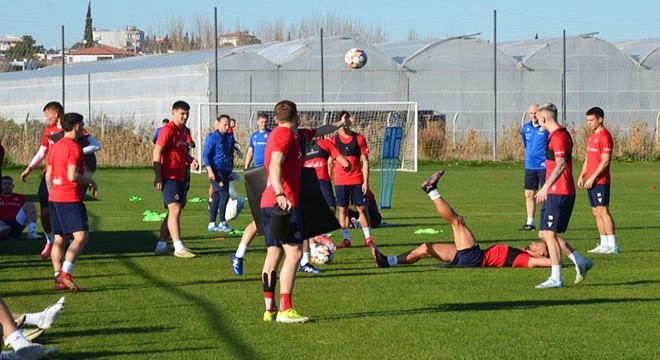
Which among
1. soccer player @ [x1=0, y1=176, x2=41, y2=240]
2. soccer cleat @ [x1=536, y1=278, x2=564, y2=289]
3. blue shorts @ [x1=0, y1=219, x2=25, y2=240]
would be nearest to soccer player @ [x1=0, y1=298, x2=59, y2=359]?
soccer cleat @ [x1=536, y1=278, x2=564, y2=289]

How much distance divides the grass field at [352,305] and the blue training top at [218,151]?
132cm

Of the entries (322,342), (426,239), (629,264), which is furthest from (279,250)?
(426,239)

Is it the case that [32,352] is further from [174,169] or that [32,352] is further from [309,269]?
[174,169]

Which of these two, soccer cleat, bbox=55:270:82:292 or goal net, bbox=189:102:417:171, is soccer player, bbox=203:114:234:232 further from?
goal net, bbox=189:102:417:171

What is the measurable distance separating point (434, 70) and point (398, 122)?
605cm

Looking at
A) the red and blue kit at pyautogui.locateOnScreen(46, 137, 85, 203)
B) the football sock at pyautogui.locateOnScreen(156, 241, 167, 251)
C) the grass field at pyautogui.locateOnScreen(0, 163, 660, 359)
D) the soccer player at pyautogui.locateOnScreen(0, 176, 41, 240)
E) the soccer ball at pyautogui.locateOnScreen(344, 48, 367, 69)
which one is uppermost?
the soccer ball at pyautogui.locateOnScreen(344, 48, 367, 69)

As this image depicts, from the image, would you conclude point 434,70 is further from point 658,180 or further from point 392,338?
point 392,338

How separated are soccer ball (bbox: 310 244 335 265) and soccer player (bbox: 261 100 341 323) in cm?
461

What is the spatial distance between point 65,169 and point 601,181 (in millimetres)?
7609

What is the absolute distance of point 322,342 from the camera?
9961mm

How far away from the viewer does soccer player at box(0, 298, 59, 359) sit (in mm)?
8680

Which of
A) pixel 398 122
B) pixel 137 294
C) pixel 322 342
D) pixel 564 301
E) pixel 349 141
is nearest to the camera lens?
pixel 322 342

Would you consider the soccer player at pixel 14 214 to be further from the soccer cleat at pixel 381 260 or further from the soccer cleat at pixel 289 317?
the soccer cleat at pixel 289 317

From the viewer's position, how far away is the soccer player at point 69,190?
519 inches
